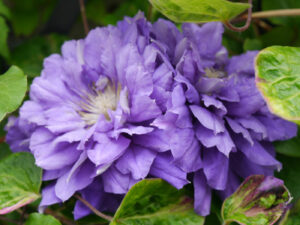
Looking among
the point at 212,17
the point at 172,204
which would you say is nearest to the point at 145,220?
the point at 172,204

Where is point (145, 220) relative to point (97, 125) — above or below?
below

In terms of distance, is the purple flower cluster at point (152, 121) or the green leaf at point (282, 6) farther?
the green leaf at point (282, 6)

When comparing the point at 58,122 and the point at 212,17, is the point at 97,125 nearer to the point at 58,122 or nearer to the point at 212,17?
the point at 58,122

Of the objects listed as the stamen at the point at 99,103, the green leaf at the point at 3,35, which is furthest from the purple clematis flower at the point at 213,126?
the green leaf at the point at 3,35

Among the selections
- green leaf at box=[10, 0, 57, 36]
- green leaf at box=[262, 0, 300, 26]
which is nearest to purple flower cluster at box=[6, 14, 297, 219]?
green leaf at box=[262, 0, 300, 26]

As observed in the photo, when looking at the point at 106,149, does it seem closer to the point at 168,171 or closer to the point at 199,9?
the point at 168,171

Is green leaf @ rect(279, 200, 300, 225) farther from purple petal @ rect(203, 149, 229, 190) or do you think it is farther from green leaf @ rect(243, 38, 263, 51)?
green leaf @ rect(243, 38, 263, 51)

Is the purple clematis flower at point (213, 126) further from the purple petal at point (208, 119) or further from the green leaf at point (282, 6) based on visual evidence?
the green leaf at point (282, 6)
